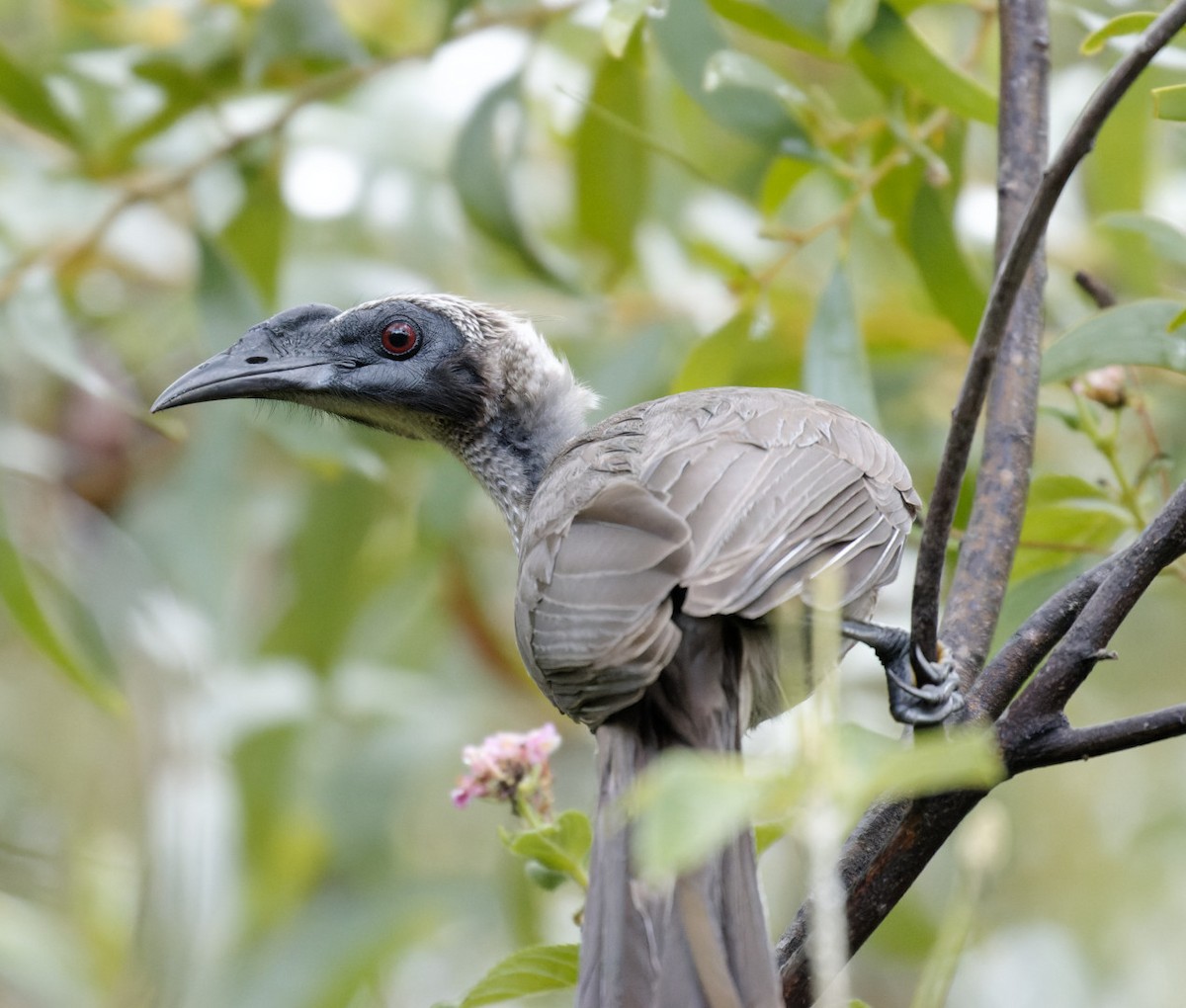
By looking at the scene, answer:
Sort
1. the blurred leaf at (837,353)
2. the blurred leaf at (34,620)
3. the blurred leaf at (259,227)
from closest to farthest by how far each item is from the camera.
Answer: the blurred leaf at (837,353) → the blurred leaf at (34,620) → the blurred leaf at (259,227)

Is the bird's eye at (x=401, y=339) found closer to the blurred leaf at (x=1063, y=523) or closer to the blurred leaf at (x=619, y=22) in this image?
the blurred leaf at (x=619, y=22)

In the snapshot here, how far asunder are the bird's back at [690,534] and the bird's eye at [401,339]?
915 millimetres

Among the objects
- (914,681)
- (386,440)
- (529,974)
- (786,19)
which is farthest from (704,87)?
(386,440)

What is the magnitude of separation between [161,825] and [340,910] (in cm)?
90

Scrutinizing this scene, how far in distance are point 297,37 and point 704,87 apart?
1300 millimetres

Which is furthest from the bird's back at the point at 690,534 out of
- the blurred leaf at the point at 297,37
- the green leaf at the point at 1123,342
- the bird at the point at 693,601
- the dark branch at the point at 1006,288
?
the blurred leaf at the point at 297,37

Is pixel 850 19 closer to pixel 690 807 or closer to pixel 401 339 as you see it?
pixel 401 339

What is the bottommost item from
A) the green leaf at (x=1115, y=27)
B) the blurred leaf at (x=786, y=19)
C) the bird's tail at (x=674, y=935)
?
the bird's tail at (x=674, y=935)

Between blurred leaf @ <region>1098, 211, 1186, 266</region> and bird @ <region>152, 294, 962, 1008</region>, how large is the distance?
56 centimetres

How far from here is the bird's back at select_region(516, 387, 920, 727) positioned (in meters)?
2.09

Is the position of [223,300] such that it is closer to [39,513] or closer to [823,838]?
[39,513]

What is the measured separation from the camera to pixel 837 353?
10.2 ft

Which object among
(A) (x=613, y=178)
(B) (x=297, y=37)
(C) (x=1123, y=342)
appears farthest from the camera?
(A) (x=613, y=178)

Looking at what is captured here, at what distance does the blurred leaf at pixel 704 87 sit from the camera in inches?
128
